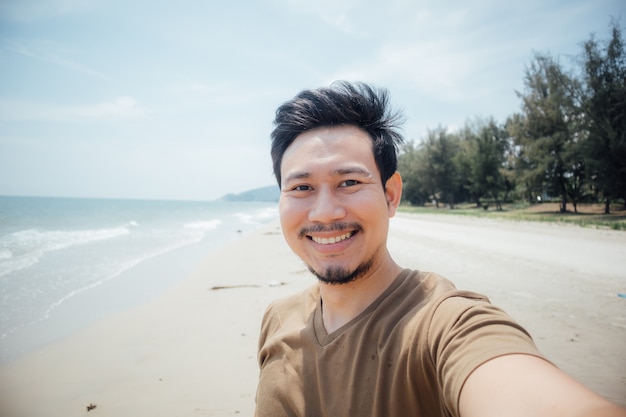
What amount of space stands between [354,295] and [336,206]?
1.60 ft

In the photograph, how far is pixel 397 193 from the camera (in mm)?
2080

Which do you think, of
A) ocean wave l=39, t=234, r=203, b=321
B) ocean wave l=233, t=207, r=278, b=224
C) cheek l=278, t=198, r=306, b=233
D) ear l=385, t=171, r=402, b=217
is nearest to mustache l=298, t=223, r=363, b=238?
cheek l=278, t=198, r=306, b=233

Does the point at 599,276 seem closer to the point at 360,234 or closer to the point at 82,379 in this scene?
the point at 360,234

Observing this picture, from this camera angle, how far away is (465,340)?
1122 millimetres

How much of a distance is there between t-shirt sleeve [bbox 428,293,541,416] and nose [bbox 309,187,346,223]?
658 millimetres

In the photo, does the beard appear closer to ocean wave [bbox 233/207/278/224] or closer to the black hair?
the black hair

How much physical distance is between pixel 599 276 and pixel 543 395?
8.82 meters

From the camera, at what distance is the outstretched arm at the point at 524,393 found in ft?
2.85

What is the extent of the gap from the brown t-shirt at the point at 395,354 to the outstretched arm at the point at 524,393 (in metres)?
0.03

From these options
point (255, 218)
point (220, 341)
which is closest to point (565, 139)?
point (220, 341)

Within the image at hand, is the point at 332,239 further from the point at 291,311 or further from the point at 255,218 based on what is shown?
the point at 255,218

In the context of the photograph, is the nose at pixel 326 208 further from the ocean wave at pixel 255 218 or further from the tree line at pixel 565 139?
the ocean wave at pixel 255 218

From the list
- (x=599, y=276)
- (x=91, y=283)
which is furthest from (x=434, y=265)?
(x=91, y=283)

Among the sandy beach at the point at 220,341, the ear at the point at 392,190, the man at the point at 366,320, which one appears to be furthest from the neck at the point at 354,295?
the sandy beach at the point at 220,341
